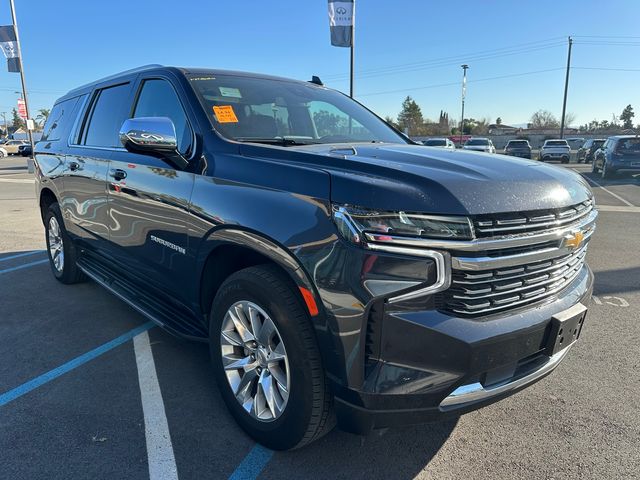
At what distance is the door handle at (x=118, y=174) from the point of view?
3.51 metres

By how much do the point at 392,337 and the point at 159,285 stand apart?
2043mm

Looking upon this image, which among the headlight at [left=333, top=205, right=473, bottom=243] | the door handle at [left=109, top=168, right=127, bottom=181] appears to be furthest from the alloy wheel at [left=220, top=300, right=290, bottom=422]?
the door handle at [left=109, top=168, right=127, bottom=181]

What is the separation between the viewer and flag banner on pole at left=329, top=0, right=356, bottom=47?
1302 cm

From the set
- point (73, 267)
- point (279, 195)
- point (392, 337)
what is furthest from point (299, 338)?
point (73, 267)

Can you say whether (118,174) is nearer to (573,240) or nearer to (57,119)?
(57,119)

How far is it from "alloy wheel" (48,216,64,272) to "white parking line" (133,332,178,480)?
2.20m

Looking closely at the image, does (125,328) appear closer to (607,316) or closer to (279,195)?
(279,195)

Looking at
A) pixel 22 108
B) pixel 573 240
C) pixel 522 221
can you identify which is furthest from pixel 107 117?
pixel 22 108

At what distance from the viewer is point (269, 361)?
235 centimetres

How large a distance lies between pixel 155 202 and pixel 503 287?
221 cm

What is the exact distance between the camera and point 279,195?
2.21 meters

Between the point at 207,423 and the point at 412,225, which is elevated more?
the point at 412,225

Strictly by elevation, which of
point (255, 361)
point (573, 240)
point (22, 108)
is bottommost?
point (255, 361)

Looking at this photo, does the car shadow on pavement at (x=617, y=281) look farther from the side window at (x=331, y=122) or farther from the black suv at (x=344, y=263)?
the side window at (x=331, y=122)
